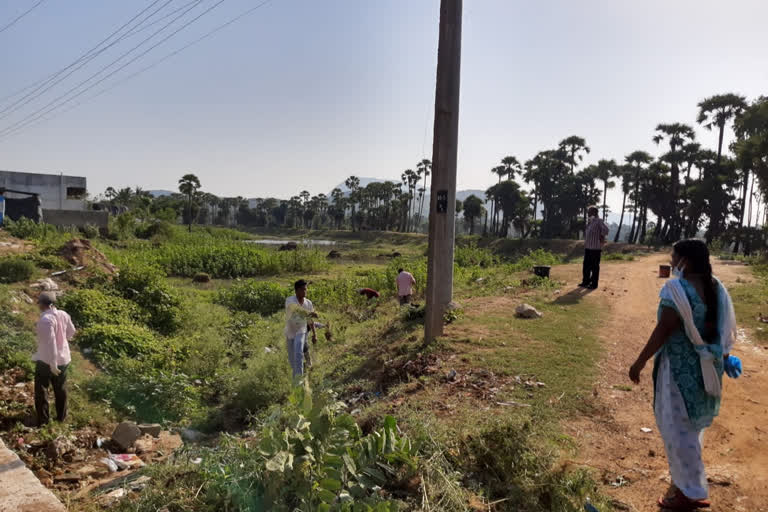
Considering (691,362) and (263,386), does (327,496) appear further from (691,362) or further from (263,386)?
(263,386)

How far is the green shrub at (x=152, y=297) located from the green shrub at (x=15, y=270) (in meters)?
1.91

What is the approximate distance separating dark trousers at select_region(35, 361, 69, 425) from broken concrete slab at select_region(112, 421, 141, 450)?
0.84 m

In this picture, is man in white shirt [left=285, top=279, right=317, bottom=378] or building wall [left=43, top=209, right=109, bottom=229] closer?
man in white shirt [left=285, top=279, right=317, bottom=378]

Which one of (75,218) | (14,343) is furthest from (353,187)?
(14,343)

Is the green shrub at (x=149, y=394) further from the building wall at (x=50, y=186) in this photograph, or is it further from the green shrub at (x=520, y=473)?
the building wall at (x=50, y=186)

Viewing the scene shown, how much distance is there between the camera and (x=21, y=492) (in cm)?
389

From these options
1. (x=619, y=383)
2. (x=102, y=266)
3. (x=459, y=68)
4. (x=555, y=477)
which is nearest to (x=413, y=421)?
(x=555, y=477)

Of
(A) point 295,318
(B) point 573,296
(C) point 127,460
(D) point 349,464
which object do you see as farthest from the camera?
(B) point 573,296

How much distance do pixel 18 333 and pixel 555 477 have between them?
887cm

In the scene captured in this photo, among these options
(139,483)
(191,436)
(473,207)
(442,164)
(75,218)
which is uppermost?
(473,207)

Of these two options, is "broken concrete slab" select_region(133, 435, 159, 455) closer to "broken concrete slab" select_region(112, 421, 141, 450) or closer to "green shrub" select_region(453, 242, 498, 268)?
"broken concrete slab" select_region(112, 421, 141, 450)

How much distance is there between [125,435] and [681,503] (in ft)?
18.2

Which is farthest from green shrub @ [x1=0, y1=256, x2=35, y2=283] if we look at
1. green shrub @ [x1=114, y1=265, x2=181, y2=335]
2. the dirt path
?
the dirt path

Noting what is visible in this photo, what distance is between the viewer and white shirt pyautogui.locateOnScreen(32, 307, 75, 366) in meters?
5.71
